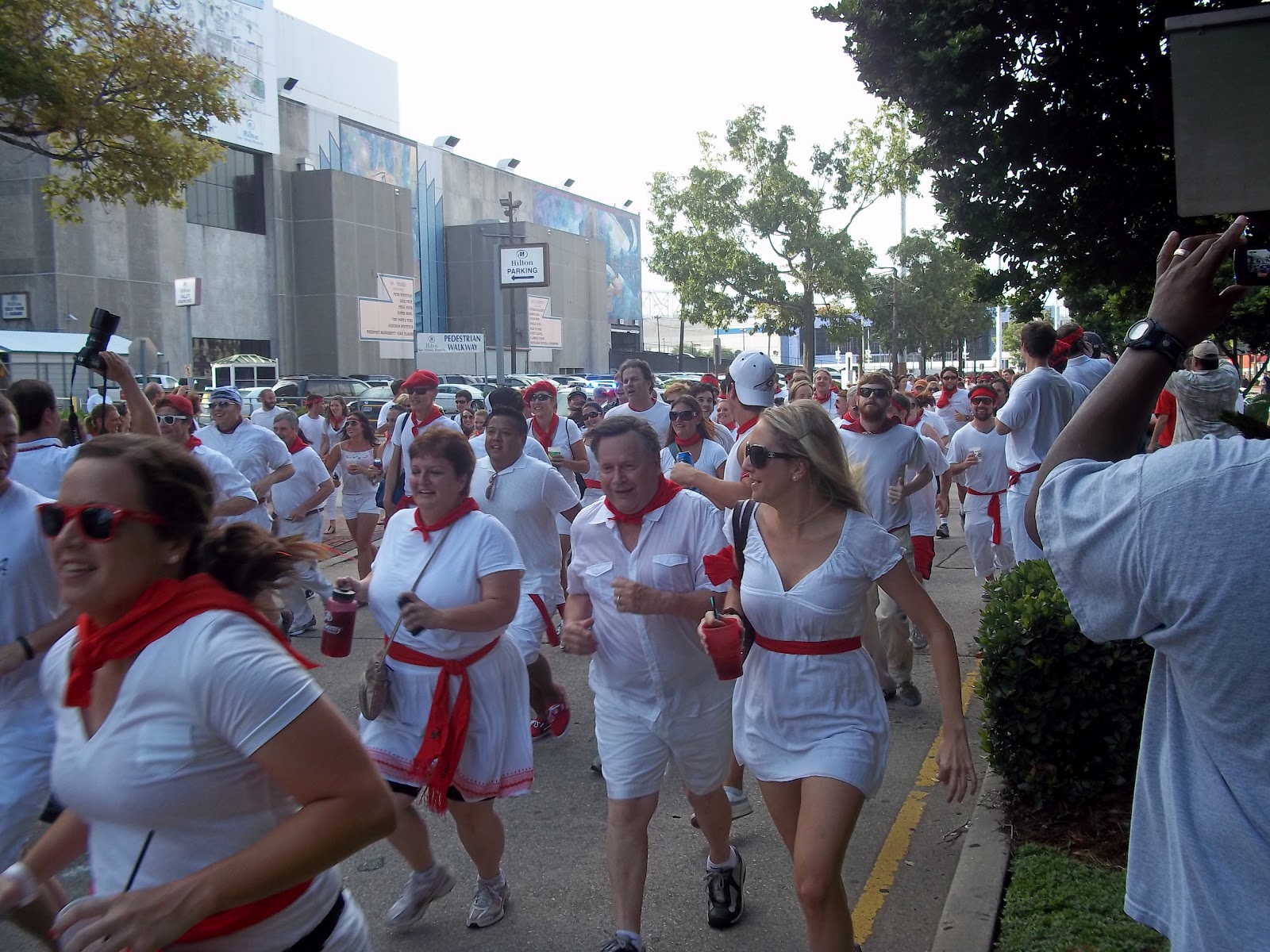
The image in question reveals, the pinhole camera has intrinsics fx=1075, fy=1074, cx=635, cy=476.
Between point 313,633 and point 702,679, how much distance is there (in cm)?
622

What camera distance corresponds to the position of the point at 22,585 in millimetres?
3660

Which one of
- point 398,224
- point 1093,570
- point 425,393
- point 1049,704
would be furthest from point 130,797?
point 398,224

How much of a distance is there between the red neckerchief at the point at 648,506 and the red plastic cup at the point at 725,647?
0.80 metres

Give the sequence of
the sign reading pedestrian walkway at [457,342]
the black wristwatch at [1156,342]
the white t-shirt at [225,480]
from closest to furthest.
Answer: the black wristwatch at [1156,342]
the white t-shirt at [225,480]
the sign reading pedestrian walkway at [457,342]

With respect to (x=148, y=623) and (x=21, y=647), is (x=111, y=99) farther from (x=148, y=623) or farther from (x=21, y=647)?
(x=148, y=623)

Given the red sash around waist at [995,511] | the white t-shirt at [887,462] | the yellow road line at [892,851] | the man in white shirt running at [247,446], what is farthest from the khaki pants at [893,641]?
the man in white shirt running at [247,446]

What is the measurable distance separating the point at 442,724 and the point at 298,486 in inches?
246

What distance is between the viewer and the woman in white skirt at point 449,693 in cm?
415

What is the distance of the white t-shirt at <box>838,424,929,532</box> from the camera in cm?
704

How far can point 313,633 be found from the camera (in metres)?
9.48

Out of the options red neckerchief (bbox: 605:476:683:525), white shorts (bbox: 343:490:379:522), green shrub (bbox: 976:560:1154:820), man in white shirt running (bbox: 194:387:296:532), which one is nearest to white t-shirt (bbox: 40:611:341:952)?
red neckerchief (bbox: 605:476:683:525)

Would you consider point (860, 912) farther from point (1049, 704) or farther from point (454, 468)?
point (454, 468)

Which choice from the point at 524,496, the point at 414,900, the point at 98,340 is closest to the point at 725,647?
the point at 414,900

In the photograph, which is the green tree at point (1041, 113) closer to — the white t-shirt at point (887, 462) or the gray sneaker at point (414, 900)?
the white t-shirt at point (887, 462)
